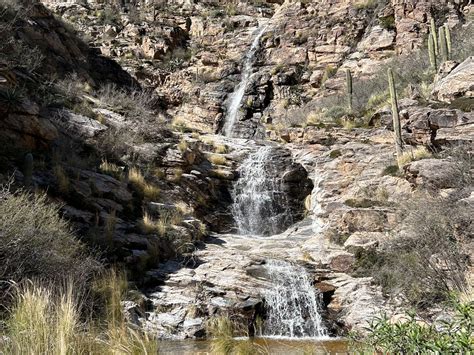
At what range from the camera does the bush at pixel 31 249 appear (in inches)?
199

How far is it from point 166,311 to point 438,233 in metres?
5.65

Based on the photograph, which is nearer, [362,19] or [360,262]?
[360,262]

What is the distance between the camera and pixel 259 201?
1527 centimetres

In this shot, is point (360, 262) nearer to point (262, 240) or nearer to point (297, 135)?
point (262, 240)

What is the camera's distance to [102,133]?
13.7m

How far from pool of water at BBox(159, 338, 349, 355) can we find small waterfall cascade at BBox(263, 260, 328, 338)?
0.40m

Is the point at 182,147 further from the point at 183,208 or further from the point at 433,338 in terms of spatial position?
the point at 433,338

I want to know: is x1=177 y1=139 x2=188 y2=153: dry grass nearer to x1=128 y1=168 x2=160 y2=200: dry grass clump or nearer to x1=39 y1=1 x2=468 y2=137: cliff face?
x1=128 y1=168 x2=160 y2=200: dry grass clump

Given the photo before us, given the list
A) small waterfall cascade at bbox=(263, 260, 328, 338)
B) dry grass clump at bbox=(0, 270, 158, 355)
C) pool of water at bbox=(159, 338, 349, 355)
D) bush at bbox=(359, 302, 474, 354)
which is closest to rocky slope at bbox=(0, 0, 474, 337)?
small waterfall cascade at bbox=(263, 260, 328, 338)

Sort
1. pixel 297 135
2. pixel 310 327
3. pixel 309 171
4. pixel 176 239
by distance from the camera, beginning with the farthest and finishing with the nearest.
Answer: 1. pixel 297 135
2. pixel 309 171
3. pixel 176 239
4. pixel 310 327

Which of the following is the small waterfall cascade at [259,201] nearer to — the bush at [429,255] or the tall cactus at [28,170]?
the bush at [429,255]

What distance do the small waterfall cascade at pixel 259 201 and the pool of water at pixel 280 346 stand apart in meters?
6.43

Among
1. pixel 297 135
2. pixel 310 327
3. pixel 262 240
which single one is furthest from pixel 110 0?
pixel 310 327

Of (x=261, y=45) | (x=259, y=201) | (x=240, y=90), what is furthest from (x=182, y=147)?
(x=261, y=45)
